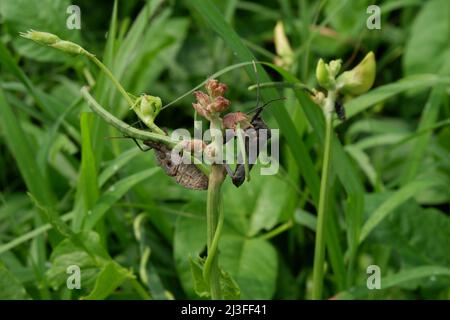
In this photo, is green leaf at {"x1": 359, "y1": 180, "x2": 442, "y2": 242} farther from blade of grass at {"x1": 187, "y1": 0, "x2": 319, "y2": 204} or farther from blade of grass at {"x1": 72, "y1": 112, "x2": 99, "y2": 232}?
blade of grass at {"x1": 72, "y1": 112, "x2": 99, "y2": 232}

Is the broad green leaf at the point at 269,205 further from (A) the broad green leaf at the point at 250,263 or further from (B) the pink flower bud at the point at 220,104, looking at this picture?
(B) the pink flower bud at the point at 220,104

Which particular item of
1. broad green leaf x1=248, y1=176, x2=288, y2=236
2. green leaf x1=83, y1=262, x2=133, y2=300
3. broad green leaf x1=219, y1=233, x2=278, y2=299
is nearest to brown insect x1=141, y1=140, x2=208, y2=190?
green leaf x1=83, y1=262, x2=133, y2=300

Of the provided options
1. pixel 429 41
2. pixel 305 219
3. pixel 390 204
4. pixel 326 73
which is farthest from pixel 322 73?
pixel 429 41

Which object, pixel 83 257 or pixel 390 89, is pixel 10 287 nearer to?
pixel 83 257

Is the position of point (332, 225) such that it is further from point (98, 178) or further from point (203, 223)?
point (98, 178)

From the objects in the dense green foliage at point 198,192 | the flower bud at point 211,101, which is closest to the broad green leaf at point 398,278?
the dense green foliage at point 198,192
